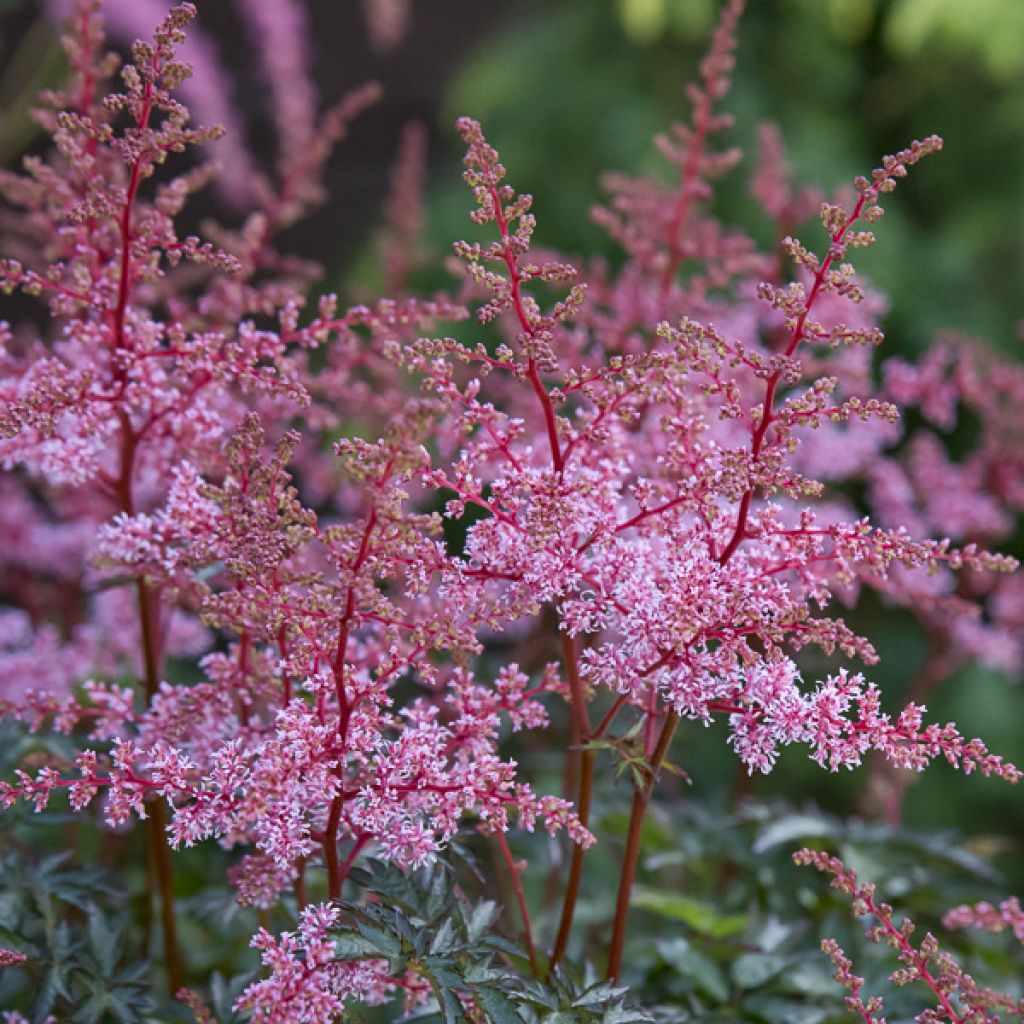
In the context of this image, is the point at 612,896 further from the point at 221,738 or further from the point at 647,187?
the point at 647,187

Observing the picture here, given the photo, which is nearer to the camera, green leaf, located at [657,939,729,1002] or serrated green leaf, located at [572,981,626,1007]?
serrated green leaf, located at [572,981,626,1007]

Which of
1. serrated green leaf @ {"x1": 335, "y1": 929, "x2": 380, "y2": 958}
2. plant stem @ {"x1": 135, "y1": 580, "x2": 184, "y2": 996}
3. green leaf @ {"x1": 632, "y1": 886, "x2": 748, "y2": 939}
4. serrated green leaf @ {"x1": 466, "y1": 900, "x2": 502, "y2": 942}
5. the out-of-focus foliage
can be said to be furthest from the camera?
the out-of-focus foliage

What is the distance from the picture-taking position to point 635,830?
0.94 metres

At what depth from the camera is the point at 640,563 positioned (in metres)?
0.90

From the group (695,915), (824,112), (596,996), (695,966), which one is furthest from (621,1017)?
(824,112)

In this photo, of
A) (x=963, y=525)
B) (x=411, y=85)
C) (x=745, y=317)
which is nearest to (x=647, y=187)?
(x=745, y=317)

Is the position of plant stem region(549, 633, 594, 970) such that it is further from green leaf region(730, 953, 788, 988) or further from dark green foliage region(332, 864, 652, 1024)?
green leaf region(730, 953, 788, 988)

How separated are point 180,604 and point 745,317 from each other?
830 mm

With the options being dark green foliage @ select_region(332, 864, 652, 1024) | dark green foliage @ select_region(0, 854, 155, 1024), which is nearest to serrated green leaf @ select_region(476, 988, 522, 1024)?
dark green foliage @ select_region(332, 864, 652, 1024)

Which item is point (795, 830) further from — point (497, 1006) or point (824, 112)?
point (824, 112)

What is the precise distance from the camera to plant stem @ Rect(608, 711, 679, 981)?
2.96ft

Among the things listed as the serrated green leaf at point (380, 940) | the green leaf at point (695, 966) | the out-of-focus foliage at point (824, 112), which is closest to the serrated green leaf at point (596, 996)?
the serrated green leaf at point (380, 940)

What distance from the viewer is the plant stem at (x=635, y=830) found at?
902mm

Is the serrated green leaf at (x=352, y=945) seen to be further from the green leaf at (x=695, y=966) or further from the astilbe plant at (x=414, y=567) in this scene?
the green leaf at (x=695, y=966)
